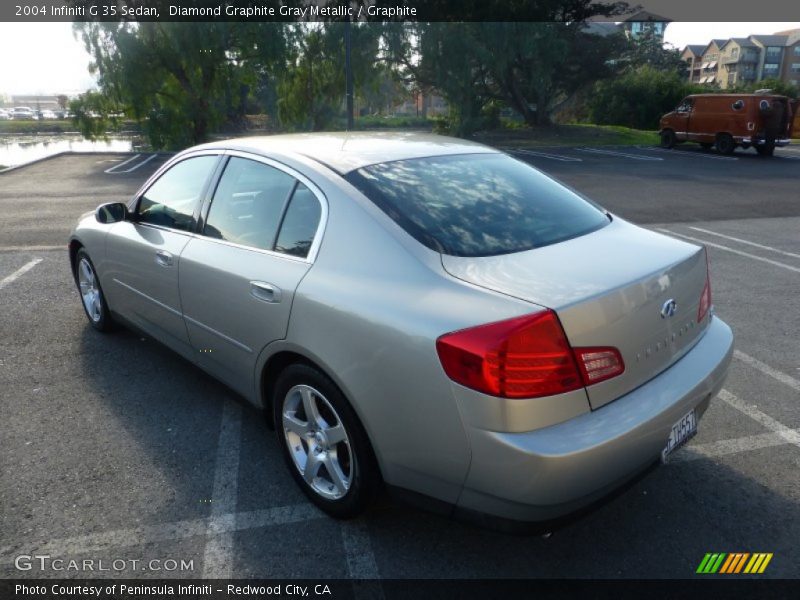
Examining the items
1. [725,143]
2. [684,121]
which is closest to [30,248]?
[725,143]

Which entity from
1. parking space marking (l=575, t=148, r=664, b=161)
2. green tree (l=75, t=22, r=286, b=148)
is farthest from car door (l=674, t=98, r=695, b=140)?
green tree (l=75, t=22, r=286, b=148)

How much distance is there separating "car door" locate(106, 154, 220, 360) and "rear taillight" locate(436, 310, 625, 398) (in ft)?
6.52

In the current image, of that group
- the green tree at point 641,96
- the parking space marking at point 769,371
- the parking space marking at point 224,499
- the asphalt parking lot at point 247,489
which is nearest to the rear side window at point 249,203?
the asphalt parking lot at point 247,489

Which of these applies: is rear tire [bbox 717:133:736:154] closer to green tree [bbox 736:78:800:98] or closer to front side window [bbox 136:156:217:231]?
green tree [bbox 736:78:800:98]

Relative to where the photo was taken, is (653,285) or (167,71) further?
(167,71)

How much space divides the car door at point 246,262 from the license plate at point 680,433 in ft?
5.14

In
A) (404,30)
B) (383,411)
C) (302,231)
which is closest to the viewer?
(383,411)

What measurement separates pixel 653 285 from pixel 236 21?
81.3 feet

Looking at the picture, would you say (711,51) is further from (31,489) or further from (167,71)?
(31,489)

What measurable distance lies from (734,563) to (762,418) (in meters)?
1.37

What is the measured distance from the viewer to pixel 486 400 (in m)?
2.03

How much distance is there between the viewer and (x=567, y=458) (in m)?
2.03

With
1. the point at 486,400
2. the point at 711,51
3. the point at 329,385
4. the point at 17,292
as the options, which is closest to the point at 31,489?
the point at 329,385

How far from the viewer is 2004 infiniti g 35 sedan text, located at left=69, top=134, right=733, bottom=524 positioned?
2.07 meters
